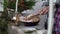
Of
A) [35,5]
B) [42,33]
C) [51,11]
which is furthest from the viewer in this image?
[35,5]

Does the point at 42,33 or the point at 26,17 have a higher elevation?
the point at 26,17

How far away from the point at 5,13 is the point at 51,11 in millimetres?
500

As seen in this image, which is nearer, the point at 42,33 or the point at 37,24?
the point at 42,33

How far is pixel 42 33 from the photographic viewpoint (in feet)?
3.10

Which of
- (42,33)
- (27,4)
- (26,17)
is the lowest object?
(42,33)

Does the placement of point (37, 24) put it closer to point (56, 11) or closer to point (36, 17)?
point (36, 17)

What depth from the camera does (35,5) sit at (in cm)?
105

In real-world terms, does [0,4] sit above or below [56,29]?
above

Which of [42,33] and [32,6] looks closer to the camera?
[42,33]

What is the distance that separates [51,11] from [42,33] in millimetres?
265

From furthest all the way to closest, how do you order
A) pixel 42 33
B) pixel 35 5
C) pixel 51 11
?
pixel 35 5
pixel 42 33
pixel 51 11

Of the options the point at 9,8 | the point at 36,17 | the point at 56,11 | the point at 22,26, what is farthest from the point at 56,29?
the point at 9,8

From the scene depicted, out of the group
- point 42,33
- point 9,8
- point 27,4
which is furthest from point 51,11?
point 9,8

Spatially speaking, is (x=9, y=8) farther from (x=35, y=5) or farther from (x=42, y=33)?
(x=42, y=33)
